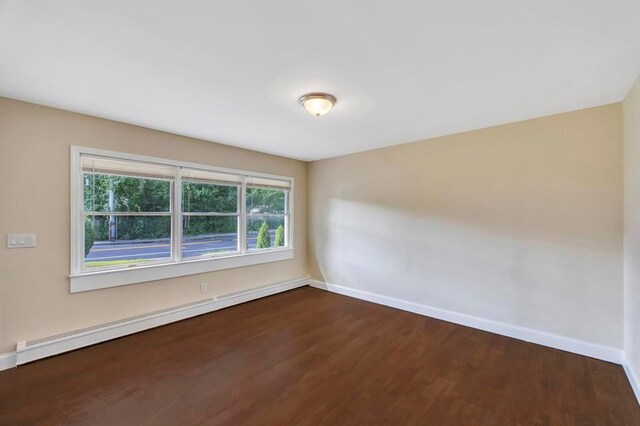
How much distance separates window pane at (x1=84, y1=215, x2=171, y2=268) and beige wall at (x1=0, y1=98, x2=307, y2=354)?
248 mm

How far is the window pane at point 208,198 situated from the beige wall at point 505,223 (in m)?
2.04

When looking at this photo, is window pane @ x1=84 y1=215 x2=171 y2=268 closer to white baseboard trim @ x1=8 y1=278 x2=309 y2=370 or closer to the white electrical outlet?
the white electrical outlet

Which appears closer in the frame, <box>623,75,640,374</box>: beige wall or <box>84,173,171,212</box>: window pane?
<box>623,75,640,374</box>: beige wall

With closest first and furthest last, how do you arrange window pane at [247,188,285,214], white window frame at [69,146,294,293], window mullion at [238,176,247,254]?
1. white window frame at [69,146,294,293]
2. window mullion at [238,176,247,254]
3. window pane at [247,188,285,214]

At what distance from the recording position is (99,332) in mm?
3098

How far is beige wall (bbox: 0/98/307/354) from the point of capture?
2680 millimetres

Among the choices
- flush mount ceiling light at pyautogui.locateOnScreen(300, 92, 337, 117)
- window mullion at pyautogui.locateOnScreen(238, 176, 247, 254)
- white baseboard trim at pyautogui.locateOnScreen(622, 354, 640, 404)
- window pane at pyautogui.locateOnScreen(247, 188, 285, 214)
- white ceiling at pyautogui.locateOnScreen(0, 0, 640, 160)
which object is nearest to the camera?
white ceiling at pyautogui.locateOnScreen(0, 0, 640, 160)

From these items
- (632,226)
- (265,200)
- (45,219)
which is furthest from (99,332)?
(632,226)

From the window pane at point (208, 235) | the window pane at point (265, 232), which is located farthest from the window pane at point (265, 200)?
the window pane at point (208, 235)

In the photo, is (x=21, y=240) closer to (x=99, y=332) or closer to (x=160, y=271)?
(x=99, y=332)

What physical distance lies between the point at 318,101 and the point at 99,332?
3.42 metres

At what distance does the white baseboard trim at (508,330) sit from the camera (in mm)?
2811

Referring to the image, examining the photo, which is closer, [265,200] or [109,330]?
[109,330]

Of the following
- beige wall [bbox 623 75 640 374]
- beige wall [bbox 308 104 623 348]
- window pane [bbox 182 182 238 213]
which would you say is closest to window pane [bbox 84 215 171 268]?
window pane [bbox 182 182 238 213]
